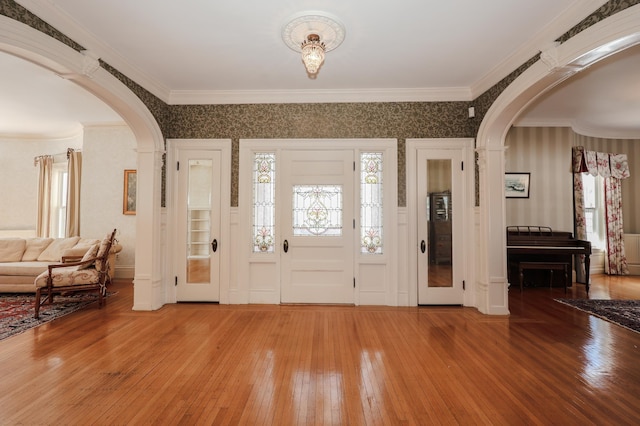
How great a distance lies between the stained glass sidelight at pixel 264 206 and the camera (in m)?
4.40

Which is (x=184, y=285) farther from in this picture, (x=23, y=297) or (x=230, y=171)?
(x=23, y=297)

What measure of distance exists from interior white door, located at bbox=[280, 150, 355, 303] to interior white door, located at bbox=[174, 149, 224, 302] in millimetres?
1015

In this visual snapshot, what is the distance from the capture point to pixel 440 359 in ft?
9.00

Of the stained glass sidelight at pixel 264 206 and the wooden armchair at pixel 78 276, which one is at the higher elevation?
the stained glass sidelight at pixel 264 206

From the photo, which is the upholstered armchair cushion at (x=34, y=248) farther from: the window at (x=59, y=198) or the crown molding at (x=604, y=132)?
the crown molding at (x=604, y=132)

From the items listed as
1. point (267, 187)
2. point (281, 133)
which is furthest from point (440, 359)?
point (281, 133)

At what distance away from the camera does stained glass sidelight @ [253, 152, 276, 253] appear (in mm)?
Answer: 4398

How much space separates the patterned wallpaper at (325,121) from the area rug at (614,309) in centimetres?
297

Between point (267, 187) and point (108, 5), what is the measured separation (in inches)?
101

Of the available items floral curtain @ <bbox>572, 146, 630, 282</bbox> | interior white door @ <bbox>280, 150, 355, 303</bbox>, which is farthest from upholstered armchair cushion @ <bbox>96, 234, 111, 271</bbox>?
floral curtain @ <bbox>572, 146, 630, 282</bbox>

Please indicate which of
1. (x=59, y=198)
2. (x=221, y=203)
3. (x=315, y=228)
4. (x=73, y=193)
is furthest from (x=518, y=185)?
(x=59, y=198)

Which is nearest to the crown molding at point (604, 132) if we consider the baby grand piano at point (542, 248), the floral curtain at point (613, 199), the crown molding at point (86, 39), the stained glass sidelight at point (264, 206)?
the floral curtain at point (613, 199)

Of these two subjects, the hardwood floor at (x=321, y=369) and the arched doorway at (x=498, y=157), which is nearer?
the hardwood floor at (x=321, y=369)

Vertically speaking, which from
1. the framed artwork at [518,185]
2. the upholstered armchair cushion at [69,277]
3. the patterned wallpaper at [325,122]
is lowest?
the upholstered armchair cushion at [69,277]
